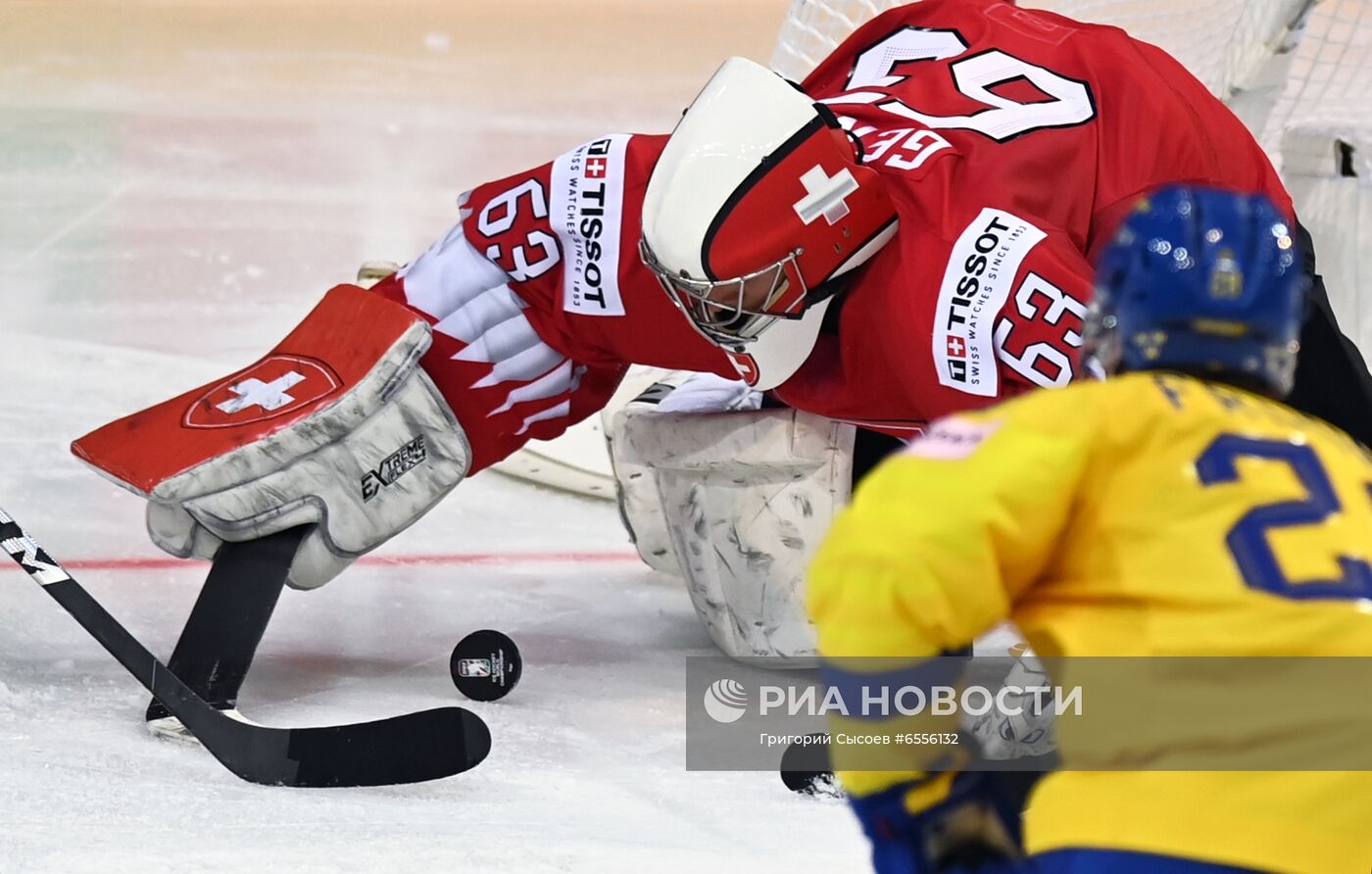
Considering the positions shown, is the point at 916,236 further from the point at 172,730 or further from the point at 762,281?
the point at 172,730

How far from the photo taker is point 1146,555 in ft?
3.25

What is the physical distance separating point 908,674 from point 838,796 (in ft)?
2.98

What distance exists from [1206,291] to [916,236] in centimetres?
90

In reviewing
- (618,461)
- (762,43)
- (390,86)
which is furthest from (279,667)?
(762,43)

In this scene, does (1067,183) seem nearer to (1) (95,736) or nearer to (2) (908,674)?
(2) (908,674)

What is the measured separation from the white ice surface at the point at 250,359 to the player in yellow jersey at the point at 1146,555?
0.64 m

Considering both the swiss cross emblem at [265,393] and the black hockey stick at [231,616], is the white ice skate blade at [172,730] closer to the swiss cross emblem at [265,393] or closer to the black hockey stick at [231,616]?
the black hockey stick at [231,616]

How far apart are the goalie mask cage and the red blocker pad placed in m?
0.99

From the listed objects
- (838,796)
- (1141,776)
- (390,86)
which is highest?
(1141,776)

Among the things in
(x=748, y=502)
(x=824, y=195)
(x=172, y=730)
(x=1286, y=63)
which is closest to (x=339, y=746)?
(x=172, y=730)

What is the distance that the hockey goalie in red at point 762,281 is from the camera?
6.17ft

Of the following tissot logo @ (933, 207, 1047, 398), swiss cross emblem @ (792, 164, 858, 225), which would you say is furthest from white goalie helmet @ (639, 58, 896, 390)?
tissot logo @ (933, 207, 1047, 398)

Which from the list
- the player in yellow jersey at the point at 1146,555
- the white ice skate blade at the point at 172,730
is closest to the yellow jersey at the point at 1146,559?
the player in yellow jersey at the point at 1146,555

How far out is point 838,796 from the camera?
6.10 feet
